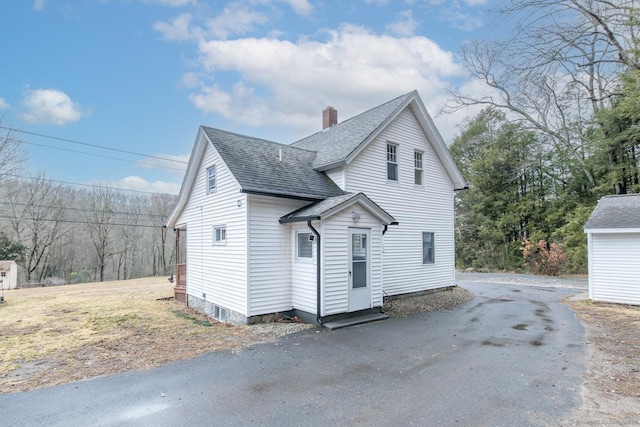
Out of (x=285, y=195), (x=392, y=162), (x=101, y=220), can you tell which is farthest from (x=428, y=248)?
(x=101, y=220)

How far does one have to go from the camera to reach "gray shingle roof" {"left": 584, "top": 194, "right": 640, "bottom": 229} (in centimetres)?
1006

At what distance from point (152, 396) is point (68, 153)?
22.3m

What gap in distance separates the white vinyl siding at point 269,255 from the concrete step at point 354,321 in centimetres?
Result: 114

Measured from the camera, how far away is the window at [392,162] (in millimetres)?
11320

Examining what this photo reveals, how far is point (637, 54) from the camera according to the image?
22.2 feet

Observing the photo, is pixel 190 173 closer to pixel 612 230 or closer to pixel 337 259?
pixel 337 259

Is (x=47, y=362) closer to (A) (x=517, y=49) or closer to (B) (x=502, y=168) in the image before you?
(A) (x=517, y=49)

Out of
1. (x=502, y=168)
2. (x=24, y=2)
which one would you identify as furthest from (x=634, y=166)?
(x=24, y=2)

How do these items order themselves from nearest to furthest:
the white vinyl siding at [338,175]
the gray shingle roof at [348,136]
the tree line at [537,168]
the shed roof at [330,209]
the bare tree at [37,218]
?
the shed roof at [330,209], the white vinyl siding at [338,175], the gray shingle roof at [348,136], the tree line at [537,168], the bare tree at [37,218]

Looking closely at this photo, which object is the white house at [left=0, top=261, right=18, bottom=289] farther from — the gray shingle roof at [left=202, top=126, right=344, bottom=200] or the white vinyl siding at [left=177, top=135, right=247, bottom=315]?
the gray shingle roof at [left=202, top=126, right=344, bottom=200]

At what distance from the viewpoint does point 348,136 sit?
37.7 feet

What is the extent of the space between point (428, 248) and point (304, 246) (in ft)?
19.6

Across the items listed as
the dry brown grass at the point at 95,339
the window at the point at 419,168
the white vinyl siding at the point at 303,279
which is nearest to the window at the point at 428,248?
the window at the point at 419,168

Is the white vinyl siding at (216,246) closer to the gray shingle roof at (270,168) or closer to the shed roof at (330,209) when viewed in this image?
the gray shingle roof at (270,168)
